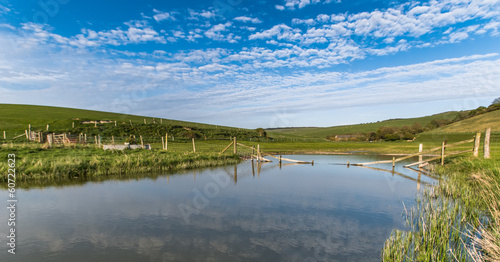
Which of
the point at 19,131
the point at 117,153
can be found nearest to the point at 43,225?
the point at 117,153

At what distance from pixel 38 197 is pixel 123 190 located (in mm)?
3937

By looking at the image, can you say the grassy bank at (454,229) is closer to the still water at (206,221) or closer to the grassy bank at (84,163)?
the still water at (206,221)

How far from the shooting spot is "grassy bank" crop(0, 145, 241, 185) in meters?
A: 18.1

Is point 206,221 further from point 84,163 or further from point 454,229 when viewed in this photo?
point 84,163

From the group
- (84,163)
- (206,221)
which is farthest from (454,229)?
(84,163)

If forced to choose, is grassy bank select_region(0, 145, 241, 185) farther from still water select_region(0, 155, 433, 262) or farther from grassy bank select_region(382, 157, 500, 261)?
grassy bank select_region(382, 157, 500, 261)

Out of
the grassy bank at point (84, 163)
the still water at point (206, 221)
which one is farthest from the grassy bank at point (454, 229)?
the grassy bank at point (84, 163)

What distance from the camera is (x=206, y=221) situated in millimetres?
10586

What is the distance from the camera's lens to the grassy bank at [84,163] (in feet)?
59.4

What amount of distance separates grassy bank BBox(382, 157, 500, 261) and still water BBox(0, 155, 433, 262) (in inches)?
32.2

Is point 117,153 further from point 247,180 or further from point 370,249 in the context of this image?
point 370,249

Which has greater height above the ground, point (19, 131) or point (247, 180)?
point (19, 131)

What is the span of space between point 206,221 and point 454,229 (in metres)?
8.34

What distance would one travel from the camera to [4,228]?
9.52 metres
